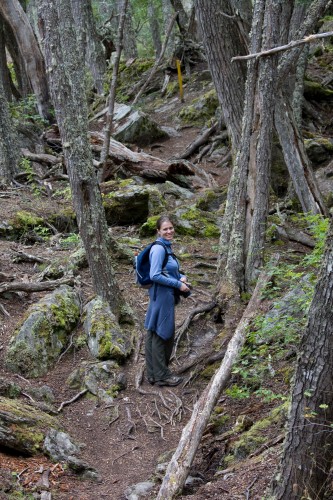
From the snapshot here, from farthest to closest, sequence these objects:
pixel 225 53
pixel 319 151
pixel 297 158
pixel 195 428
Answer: pixel 319 151 → pixel 297 158 → pixel 225 53 → pixel 195 428

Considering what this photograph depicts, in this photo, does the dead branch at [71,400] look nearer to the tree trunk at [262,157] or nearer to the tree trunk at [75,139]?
the tree trunk at [75,139]

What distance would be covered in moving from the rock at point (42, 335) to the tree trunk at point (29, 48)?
459 inches

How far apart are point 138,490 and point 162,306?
2299 millimetres

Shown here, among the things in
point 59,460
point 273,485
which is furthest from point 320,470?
point 59,460

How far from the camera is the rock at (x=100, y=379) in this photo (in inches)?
253

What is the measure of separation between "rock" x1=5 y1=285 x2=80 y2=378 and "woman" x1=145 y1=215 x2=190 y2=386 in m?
1.31

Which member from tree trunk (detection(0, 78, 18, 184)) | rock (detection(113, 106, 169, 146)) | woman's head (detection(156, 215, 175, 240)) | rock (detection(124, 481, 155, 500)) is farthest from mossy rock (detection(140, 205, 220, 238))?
rock (detection(124, 481, 155, 500))

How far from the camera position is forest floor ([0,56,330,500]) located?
4188mm

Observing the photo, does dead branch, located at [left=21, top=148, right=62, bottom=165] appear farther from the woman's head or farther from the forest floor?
the woman's head

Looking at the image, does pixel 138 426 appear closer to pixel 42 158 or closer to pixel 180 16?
pixel 42 158

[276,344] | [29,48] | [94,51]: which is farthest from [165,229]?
[94,51]

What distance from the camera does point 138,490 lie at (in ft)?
15.0

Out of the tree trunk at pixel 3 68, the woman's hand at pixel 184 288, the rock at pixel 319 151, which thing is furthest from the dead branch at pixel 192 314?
the tree trunk at pixel 3 68

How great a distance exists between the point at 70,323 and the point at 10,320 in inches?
32.6
